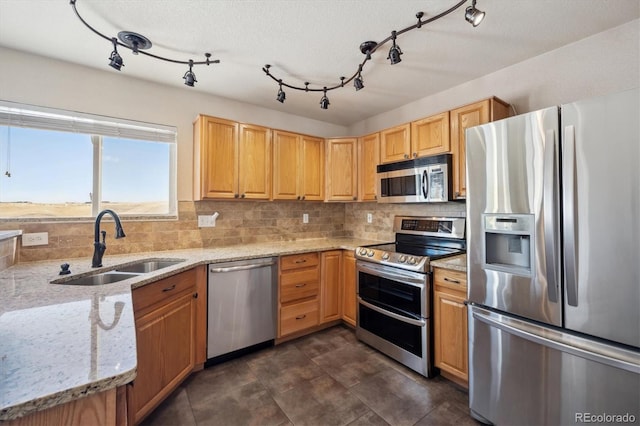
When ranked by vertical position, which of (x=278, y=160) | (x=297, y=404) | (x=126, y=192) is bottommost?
(x=297, y=404)

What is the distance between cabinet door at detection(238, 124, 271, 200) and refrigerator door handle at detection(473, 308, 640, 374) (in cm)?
217

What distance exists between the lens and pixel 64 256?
222 centimetres

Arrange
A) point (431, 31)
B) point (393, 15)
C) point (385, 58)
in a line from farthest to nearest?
1. point (385, 58)
2. point (431, 31)
3. point (393, 15)

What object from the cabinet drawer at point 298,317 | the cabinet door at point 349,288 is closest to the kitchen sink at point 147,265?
the cabinet drawer at point 298,317

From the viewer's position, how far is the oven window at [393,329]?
2.22 metres

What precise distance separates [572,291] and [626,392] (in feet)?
1.48

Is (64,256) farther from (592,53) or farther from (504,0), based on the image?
(592,53)

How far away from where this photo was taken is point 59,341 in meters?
0.81

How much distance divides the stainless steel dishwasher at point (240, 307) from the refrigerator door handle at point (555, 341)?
171 centimetres

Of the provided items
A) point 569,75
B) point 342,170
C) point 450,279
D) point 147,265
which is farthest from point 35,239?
point 569,75

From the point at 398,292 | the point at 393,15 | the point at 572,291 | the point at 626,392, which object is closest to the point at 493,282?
the point at 572,291

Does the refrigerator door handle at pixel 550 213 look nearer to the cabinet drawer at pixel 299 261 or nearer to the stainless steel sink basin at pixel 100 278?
the cabinet drawer at pixel 299 261

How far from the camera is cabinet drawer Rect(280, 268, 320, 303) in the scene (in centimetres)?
268

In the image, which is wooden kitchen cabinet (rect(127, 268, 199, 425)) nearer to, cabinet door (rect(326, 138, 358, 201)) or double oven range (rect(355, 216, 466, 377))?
double oven range (rect(355, 216, 466, 377))
